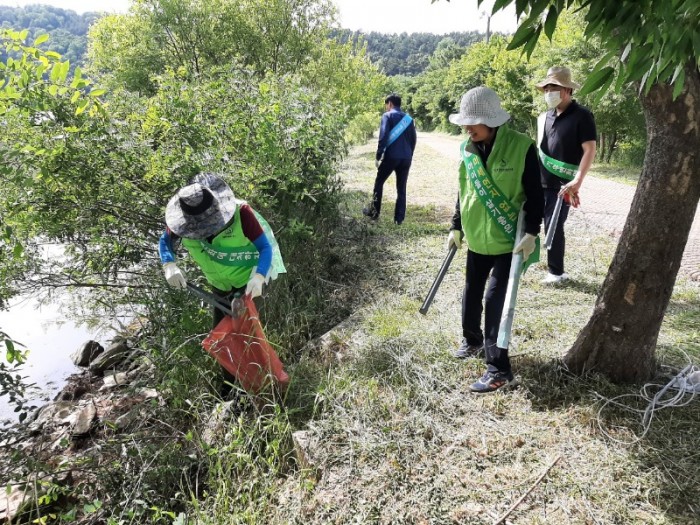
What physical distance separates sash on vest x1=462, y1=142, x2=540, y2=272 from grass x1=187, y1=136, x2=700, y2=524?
3.03ft

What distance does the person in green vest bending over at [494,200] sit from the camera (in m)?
2.72

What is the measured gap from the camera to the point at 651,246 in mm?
2582

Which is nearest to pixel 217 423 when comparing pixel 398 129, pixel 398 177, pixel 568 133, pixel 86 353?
pixel 568 133

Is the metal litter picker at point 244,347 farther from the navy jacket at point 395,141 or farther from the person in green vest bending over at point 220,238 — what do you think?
the navy jacket at point 395,141

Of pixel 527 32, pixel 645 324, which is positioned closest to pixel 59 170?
pixel 527 32

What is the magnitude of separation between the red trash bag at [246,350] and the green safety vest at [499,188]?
1519 millimetres

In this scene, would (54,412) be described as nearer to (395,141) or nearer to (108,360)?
(108,360)

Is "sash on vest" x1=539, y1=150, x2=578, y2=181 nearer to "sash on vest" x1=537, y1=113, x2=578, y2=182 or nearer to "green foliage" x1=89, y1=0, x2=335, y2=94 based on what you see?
"sash on vest" x1=537, y1=113, x2=578, y2=182

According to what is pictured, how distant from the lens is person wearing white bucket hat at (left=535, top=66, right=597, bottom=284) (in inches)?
152

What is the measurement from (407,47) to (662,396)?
16947 cm

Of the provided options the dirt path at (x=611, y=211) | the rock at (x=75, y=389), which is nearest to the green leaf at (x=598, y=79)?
the dirt path at (x=611, y=211)

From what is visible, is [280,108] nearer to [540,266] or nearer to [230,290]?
[230,290]

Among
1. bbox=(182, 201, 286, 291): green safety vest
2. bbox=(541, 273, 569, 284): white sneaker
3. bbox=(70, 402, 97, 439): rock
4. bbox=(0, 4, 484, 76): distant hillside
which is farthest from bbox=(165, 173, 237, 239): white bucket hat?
bbox=(0, 4, 484, 76): distant hillside

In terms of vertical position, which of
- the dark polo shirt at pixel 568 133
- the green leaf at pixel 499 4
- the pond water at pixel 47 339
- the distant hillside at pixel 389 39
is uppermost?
the distant hillside at pixel 389 39
